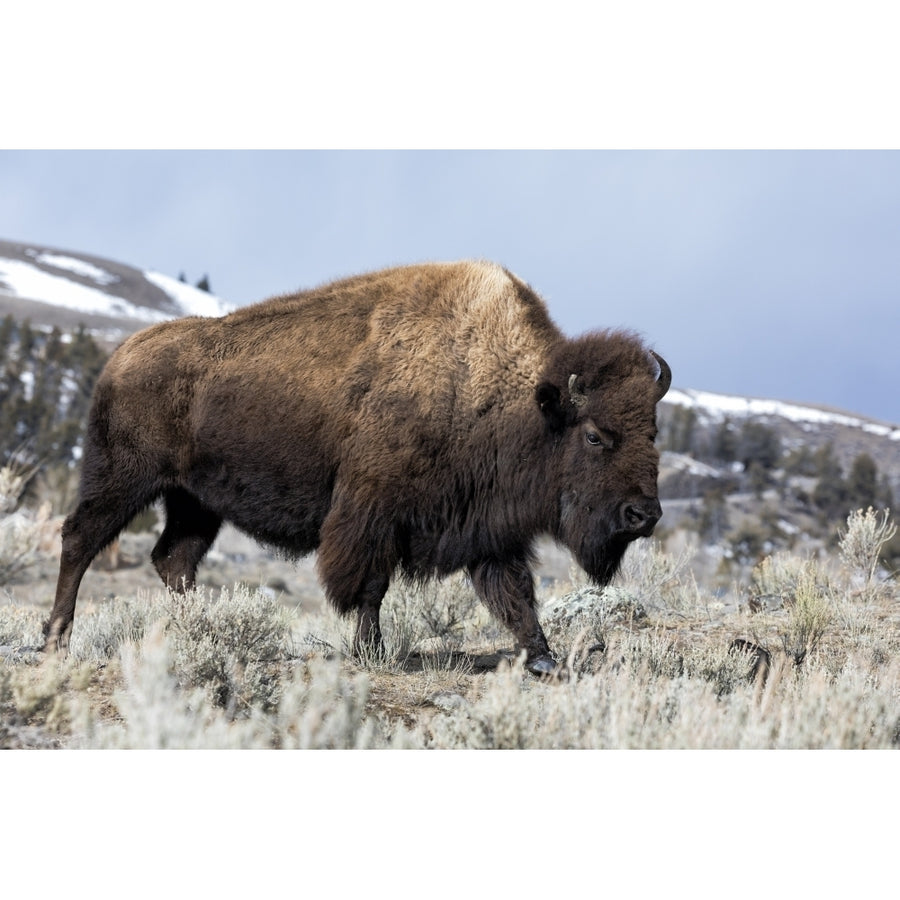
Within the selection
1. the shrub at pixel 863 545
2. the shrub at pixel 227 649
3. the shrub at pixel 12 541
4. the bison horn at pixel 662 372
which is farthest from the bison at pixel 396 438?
the shrub at pixel 12 541

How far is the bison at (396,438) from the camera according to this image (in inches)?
201

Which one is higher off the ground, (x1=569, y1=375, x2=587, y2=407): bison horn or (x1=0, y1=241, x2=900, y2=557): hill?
(x1=569, y1=375, x2=587, y2=407): bison horn

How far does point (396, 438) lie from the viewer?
525 cm

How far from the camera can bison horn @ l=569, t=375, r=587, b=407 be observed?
16.8 feet

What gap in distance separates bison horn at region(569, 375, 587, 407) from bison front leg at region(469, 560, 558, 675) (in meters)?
1.00

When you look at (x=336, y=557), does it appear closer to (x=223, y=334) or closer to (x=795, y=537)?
(x=223, y=334)

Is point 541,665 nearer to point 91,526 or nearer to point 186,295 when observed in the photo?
point 91,526

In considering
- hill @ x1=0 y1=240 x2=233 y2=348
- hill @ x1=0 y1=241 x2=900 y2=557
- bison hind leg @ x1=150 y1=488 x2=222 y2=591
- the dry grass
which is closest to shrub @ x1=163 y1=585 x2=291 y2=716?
the dry grass

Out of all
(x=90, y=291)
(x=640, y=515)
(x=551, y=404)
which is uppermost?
(x=551, y=404)

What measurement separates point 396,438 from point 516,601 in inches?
45.8

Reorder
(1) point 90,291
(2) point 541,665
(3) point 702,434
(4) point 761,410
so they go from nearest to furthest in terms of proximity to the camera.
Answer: (2) point 541,665, (3) point 702,434, (4) point 761,410, (1) point 90,291

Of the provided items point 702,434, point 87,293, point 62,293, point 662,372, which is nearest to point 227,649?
point 662,372

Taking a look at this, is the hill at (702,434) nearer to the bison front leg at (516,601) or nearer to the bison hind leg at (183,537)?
the bison hind leg at (183,537)

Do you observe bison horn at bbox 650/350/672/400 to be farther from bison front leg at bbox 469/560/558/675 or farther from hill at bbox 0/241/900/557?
hill at bbox 0/241/900/557
